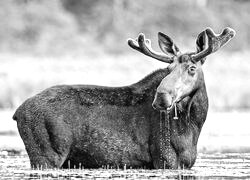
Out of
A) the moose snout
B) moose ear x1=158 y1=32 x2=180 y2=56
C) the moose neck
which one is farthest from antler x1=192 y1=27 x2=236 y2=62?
the moose snout

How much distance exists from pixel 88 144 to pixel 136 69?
725 inches

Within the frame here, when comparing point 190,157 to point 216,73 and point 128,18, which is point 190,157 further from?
point 128,18

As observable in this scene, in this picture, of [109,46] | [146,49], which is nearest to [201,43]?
[146,49]

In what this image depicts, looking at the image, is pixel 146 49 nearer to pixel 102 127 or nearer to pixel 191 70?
pixel 191 70

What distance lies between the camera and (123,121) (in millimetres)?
12602

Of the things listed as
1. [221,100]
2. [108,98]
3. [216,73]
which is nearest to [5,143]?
[108,98]

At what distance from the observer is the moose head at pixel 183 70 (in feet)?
39.1

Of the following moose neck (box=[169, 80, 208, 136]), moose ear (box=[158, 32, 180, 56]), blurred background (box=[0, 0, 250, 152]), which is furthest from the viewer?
blurred background (box=[0, 0, 250, 152])

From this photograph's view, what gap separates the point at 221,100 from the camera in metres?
27.0

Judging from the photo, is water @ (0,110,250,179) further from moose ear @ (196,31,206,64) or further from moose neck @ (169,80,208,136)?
moose ear @ (196,31,206,64)

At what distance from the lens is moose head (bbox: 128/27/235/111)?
39.1ft

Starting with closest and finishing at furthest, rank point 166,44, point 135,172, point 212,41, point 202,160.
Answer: point 135,172 → point 212,41 → point 166,44 → point 202,160

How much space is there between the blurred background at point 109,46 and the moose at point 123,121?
25.1ft

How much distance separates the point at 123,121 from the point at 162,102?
0.94 meters
